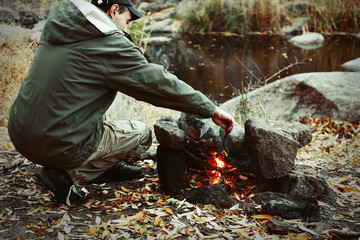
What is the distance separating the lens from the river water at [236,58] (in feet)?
26.8

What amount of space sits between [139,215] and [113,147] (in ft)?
2.01

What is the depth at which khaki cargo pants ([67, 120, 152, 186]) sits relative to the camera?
8.80 ft

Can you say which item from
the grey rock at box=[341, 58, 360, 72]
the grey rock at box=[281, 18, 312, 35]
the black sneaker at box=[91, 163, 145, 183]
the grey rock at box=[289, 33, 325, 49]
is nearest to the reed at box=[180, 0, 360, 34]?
the grey rock at box=[281, 18, 312, 35]

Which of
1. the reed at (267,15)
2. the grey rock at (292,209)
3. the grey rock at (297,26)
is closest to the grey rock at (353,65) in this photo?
the reed at (267,15)

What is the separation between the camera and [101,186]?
116 inches

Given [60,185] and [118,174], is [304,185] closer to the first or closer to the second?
[118,174]

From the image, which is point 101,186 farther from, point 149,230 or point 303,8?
point 303,8

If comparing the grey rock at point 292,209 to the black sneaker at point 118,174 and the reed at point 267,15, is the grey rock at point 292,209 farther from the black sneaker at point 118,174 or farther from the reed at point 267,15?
the reed at point 267,15

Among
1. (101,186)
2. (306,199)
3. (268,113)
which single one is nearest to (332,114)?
(268,113)

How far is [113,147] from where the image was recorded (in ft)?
9.10

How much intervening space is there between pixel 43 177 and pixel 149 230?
0.94 metres

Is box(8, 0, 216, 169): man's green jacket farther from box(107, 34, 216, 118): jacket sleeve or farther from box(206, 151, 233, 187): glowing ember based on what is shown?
box(206, 151, 233, 187): glowing ember

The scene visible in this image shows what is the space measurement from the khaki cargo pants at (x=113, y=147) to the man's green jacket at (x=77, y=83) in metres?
0.27

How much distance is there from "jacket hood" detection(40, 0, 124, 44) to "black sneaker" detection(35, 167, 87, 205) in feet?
3.19
